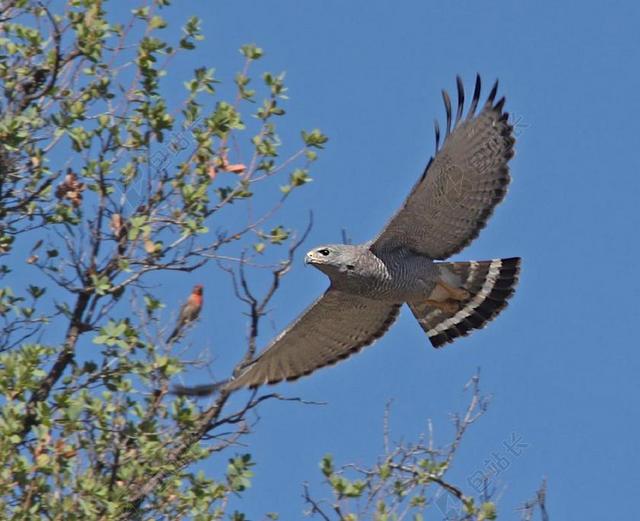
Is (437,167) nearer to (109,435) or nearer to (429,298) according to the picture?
(429,298)

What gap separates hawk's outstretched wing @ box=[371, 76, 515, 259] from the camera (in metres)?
9.27

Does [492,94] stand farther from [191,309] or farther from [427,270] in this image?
[191,309]

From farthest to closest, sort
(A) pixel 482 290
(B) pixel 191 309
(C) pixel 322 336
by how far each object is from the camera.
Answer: (A) pixel 482 290 < (C) pixel 322 336 < (B) pixel 191 309

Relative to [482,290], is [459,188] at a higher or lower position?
higher

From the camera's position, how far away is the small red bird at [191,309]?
803cm

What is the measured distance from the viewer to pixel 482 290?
10.5 metres

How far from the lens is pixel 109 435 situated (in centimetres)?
707

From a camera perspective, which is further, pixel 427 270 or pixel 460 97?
pixel 427 270

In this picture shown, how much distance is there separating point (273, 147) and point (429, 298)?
118 inches

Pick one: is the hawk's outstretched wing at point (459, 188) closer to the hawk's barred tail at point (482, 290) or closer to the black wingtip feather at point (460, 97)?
the black wingtip feather at point (460, 97)

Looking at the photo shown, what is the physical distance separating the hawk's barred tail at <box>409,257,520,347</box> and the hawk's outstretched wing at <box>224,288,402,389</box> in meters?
0.62

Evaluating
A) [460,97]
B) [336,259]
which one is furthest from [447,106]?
[336,259]

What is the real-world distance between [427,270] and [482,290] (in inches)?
32.9

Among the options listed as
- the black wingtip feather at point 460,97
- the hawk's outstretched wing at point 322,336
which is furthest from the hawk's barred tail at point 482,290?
the black wingtip feather at point 460,97
